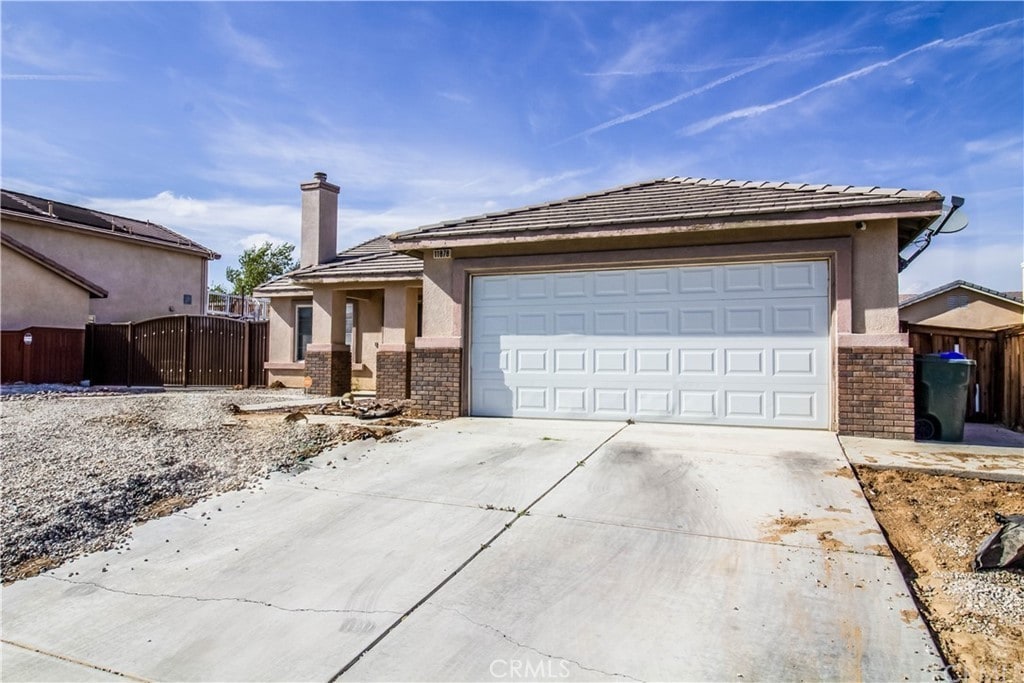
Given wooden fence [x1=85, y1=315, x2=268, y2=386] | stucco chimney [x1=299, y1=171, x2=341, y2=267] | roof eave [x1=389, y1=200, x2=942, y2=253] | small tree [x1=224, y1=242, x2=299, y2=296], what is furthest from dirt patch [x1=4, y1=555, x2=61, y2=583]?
small tree [x1=224, y1=242, x2=299, y2=296]

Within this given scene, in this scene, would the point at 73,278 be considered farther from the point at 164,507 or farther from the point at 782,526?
the point at 782,526

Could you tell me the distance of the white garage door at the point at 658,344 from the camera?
8.45m

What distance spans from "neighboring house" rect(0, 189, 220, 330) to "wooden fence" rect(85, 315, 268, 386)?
5.51ft

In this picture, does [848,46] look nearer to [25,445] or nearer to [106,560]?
[106,560]

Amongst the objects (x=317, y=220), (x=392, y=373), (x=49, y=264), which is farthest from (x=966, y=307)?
(x=49, y=264)

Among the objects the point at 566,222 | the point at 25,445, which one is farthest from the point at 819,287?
the point at 25,445

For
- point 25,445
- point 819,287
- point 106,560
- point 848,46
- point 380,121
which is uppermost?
point 848,46

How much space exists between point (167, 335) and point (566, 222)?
1516 cm

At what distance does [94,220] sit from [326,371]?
16053 mm

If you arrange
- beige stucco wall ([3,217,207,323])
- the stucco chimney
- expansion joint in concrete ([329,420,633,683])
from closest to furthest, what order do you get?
expansion joint in concrete ([329,420,633,683]) < the stucco chimney < beige stucco wall ([3,217,207,323])

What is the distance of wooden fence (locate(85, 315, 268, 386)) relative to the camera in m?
17.9

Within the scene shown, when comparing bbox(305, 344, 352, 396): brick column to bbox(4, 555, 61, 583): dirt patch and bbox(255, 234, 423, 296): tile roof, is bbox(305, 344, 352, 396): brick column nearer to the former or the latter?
bbox(255, 234, 423, 296): tile roof

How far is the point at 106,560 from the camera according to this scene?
15.3 feet

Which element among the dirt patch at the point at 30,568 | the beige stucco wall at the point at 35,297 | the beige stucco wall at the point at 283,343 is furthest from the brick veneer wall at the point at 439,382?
the beige stucco wall at the point at 35,297
